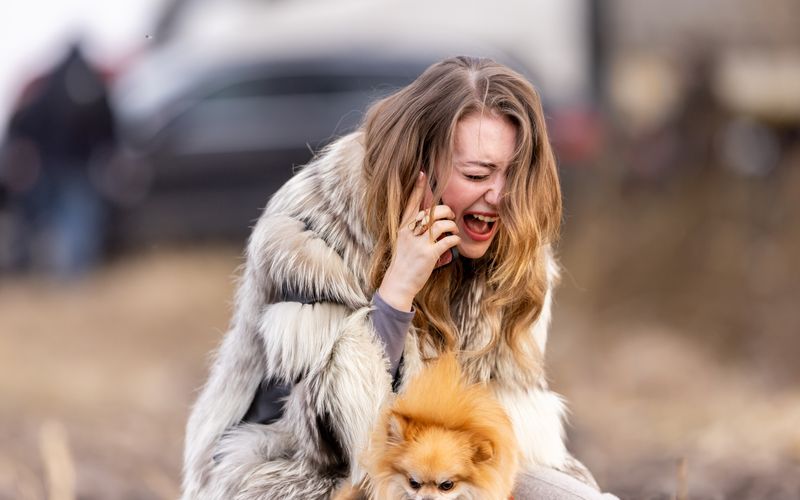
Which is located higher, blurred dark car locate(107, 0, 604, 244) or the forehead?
the forehead

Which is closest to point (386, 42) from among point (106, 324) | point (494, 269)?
point (106, 324)

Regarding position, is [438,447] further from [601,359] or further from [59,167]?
[59,167]

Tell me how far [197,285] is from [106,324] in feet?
3.21

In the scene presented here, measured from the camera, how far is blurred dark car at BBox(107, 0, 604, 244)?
919 centimetres

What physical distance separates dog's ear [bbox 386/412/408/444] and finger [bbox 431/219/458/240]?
0.39m

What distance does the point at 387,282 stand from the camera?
2.44 metres

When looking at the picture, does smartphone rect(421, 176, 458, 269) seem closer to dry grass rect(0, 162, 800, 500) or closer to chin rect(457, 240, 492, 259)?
chin rect(457, 240, 492, 259)

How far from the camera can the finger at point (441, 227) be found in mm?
2422

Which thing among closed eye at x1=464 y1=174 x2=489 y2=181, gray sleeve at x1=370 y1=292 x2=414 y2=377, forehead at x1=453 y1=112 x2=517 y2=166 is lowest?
gray sleeve at x1=370 y1=292 x2=414 y2=377

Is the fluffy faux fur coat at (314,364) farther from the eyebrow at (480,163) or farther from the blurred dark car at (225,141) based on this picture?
the blurred dark car at (225,141)

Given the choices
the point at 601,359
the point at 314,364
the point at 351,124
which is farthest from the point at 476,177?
the point at 601,359

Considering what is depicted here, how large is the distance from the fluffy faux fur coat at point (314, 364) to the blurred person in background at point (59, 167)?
21.6 ft

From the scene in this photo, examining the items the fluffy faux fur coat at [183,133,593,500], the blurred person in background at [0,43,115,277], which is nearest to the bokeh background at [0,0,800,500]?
the blurred person in background at [0,43,115,277]

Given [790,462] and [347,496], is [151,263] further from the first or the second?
[347,496]
